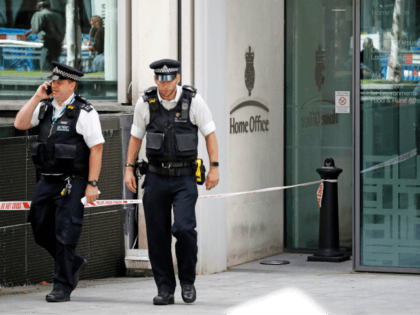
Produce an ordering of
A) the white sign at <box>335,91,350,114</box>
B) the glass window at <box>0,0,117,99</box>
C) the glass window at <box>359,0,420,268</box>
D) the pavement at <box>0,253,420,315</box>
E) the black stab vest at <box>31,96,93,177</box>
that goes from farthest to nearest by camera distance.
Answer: the white sign at <box>335,91,350,114</box>
the glass window at <box>359,0,420,268</box>
the glass window at <box>0,0,117,99</box>
the black stab vest at <box>31,96,93,177</box>
the pavement at <box>0,253,420,315</box>

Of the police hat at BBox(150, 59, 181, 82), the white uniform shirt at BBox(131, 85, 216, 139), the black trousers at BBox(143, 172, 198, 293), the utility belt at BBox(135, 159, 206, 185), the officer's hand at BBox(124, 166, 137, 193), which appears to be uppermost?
the police hat at BBox(150, 59, 181, 82)

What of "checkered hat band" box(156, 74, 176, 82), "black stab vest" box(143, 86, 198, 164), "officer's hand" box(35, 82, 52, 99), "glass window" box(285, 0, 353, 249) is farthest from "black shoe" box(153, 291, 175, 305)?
"glass window" box(285, 0, 353, 249)

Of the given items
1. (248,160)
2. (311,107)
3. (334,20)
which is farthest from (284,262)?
(334,20)

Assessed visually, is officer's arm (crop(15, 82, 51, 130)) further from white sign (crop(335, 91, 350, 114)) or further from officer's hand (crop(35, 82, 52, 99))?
Result: white sign (crop(335, 91, 350, 114))

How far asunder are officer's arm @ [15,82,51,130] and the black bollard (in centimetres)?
426

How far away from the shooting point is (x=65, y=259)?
6.73m

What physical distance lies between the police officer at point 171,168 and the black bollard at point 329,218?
11.8 ft

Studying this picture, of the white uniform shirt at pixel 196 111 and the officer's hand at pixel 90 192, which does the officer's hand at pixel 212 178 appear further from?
the officer's hand at pixel 90 192

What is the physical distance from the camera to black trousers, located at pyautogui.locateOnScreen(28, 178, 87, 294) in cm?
671

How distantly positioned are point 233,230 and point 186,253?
3128 mm

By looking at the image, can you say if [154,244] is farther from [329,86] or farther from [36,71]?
[329,86]

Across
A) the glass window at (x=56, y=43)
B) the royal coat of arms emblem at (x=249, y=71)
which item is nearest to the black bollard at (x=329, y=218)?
the royal coat of arms emblem at (x=249, y=71)

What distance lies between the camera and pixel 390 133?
9.02 metres

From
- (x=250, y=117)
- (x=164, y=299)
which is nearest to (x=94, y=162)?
(x=164, y=299)
